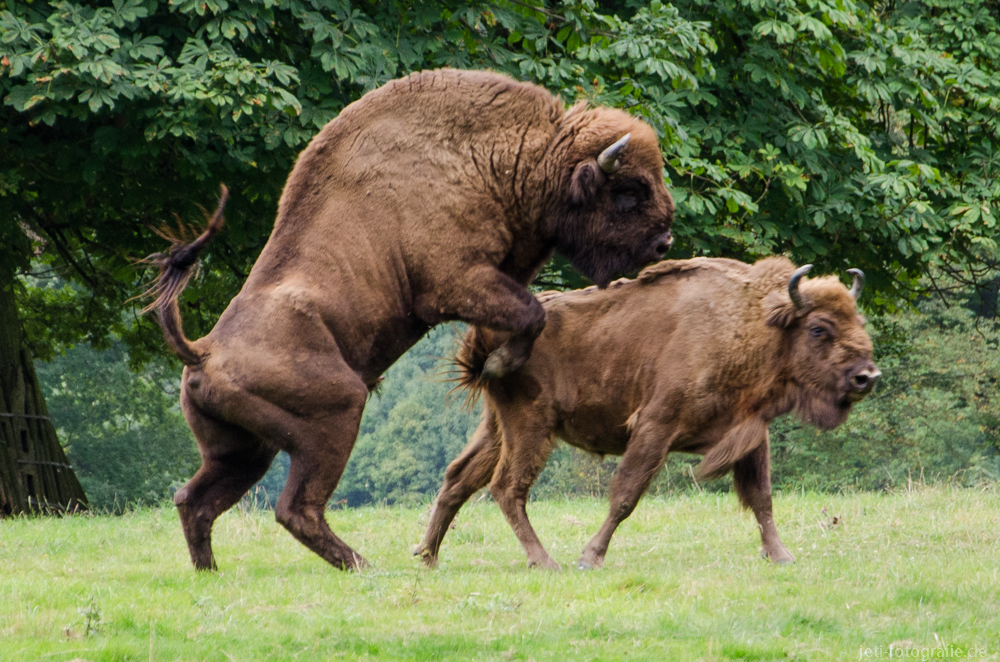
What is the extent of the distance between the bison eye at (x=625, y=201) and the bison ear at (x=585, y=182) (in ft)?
0.74

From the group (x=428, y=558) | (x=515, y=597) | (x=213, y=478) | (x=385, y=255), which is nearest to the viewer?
(x=515, y=597)

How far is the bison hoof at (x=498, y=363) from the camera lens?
7.19 meters

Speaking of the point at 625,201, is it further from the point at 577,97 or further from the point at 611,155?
the point at 577,97

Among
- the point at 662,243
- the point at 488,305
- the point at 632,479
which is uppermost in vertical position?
the point at 662,243

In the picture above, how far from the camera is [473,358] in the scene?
7.61 meters

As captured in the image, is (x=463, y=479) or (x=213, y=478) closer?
(x=213, y=478)

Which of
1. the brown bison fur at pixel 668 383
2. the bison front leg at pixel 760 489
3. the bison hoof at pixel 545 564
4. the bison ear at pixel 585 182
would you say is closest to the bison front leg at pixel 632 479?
the brown bison fur at pixel 668 383

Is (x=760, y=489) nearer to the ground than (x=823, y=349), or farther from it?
nearer to the ground

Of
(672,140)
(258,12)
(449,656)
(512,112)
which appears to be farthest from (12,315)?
(449,656)

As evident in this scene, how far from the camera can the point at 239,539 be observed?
898cm

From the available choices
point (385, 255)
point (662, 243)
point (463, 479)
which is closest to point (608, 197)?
point (662, 243)

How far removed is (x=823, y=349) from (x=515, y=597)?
2.84 metres

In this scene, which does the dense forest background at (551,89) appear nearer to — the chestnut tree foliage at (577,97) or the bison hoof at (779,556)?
the chestnut tree foliage at (577,97)

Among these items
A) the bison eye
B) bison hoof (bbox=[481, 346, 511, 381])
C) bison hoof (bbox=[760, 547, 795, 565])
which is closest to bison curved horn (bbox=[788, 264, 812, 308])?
the bison eye
